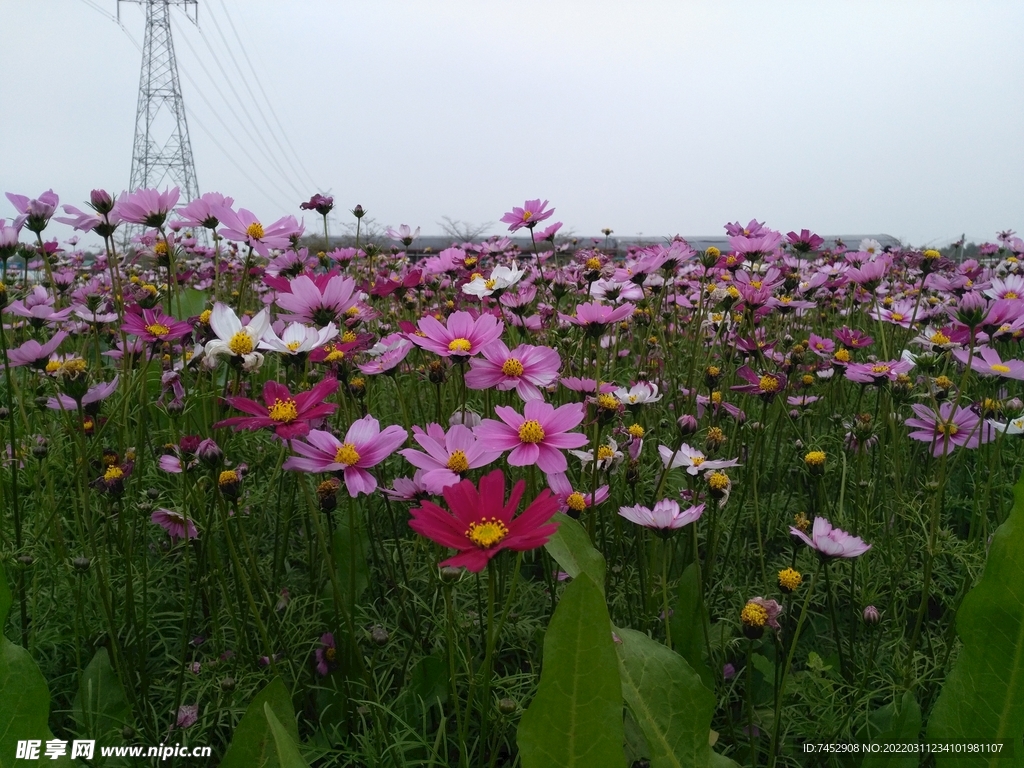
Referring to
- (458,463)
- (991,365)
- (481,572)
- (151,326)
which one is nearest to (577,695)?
(458,463)

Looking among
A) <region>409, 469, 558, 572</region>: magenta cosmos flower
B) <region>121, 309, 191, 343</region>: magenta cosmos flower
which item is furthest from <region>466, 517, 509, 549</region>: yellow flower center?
<region>121, 309, 191, 343</region>: magenta cosmos flower

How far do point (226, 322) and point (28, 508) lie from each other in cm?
84

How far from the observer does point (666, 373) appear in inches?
78.5

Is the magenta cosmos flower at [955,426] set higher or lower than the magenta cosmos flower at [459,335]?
lower

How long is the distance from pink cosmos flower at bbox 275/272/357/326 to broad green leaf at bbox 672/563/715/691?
2.06 feet

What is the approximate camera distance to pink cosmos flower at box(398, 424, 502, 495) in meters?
0.72

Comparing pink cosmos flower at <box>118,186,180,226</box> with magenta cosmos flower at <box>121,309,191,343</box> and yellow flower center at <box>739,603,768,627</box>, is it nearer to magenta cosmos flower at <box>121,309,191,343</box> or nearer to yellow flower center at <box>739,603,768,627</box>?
magenta cosmos flower at <box>121,309,191,343</box>

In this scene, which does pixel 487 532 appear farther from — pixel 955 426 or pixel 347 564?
pixel 955 426

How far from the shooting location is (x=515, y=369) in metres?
0.91

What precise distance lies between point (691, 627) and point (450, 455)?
43 centimetres

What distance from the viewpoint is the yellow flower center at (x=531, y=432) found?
759 mm

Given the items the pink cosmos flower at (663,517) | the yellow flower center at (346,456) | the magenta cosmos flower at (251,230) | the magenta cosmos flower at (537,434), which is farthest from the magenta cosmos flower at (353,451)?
the magenta cosmos flower at (251,230)

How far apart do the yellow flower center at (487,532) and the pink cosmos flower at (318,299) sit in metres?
0.47

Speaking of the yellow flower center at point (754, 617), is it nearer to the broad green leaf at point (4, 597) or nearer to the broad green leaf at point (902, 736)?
the broad green leaf at point (902, 736)
